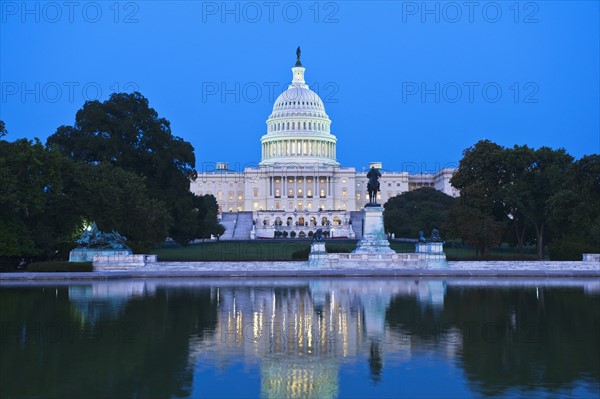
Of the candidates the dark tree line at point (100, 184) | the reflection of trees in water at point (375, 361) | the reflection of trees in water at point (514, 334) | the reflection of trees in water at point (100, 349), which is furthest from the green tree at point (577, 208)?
the reflection of trees in water at point (375, 361)

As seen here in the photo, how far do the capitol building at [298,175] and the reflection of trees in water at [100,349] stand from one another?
12110 cm

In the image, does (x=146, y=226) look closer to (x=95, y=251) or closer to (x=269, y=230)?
(x=95, y=251)

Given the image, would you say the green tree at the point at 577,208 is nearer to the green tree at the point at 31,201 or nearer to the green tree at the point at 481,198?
the green tree at the point at 481,198

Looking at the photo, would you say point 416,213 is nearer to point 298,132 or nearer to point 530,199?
point 530,199

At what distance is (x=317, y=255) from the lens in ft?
126

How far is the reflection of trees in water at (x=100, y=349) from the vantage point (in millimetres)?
11734

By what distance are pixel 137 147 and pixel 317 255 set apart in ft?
67.6

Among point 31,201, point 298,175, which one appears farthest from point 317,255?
point 298,175

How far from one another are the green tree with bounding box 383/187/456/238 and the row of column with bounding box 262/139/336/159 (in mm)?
50805

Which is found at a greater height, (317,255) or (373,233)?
(373,233)

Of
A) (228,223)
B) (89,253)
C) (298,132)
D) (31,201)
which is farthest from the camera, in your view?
(298,132)

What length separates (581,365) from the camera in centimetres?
1327

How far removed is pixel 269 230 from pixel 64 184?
6807 centimetres

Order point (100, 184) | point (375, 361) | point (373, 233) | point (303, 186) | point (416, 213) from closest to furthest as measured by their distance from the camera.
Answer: point (375, 361) → point (100, 184) → point (373, 233) → point (416, 213) → point (303, 186)
